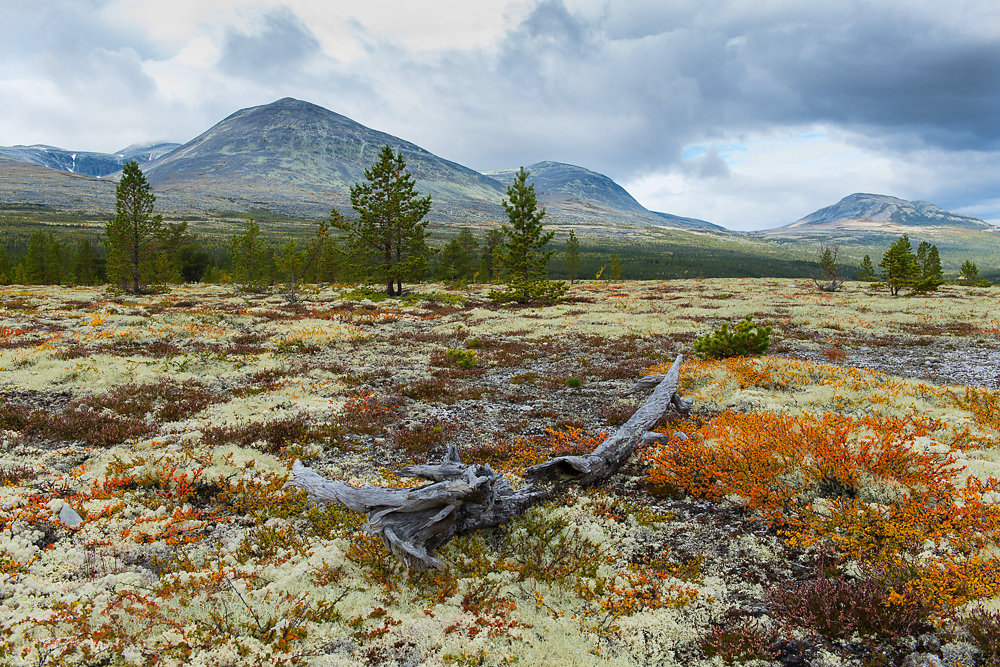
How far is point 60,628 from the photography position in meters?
4.53

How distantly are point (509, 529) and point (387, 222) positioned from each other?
41.0m

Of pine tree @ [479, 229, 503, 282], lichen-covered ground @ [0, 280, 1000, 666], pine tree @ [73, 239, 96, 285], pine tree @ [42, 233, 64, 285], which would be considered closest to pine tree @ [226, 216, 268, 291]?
pine tree @ [479, 229, 503, 282]

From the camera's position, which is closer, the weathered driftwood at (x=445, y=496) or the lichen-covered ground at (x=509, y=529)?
the lichen-covered ground at (x=509, y=529)

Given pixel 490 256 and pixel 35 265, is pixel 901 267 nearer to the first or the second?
pixel 490 256

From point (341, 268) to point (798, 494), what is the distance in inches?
3219

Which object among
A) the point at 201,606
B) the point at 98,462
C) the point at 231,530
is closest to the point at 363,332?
the point at 98,462

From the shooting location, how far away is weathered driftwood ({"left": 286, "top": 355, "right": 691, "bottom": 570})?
20.1ft

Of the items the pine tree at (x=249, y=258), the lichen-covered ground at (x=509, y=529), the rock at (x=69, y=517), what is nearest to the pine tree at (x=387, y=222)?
the pine tree at (x=249, y=258)

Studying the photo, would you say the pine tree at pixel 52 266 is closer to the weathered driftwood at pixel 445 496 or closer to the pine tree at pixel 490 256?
the pine tree at pixel 490 256

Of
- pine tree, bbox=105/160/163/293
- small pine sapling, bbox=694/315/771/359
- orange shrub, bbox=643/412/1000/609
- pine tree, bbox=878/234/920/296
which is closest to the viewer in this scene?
orange shrub, bbox=643/412/1000/609

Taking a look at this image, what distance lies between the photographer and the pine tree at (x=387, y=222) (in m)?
42.9

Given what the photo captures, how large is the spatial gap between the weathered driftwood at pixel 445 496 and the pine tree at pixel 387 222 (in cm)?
3753

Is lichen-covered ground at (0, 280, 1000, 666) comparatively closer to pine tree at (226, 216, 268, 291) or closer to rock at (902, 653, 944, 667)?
rock at (902, 653, 944, 667)

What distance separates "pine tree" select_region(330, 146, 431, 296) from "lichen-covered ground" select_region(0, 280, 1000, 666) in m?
29.6
